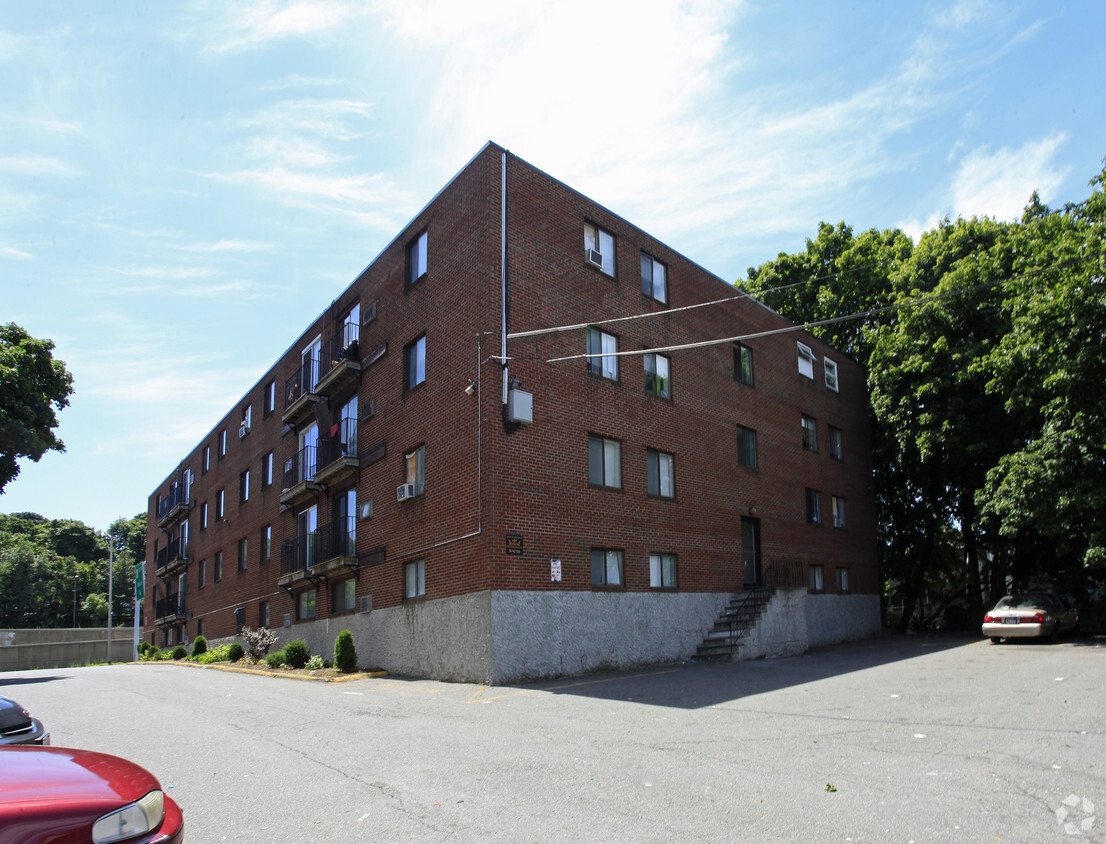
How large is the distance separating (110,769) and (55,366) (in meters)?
31.2

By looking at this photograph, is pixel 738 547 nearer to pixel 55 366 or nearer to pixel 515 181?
pixel 515 181

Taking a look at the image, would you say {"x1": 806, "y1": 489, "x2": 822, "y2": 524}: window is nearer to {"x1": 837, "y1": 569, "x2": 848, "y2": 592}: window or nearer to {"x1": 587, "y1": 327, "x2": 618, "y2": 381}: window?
{"x1": 837, "y1": 569, "x2": 848, "y2": 592}: window

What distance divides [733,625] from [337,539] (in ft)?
37.5

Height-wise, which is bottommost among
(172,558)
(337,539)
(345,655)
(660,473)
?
(345,655)

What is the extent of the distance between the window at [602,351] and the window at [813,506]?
10.5m

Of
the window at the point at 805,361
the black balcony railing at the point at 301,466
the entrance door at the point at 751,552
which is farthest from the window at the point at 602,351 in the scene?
the black balcony railing at the point at 301,466

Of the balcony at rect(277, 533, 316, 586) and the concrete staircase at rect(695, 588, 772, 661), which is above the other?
the balcony at rect(277, 533, 316, 586)

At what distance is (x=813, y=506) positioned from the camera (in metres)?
27.0

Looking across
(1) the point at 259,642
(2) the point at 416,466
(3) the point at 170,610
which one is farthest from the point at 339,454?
(3) the point at 170,610

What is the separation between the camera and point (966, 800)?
6.10m

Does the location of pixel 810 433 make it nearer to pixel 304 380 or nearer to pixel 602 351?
pixel 602 351

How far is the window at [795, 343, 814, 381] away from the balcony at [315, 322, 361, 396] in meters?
15.1

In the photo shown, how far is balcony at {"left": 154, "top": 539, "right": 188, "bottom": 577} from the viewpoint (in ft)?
140

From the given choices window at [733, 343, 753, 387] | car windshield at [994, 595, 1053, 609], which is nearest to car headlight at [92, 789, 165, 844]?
window at [733, 343, 753, 387]
